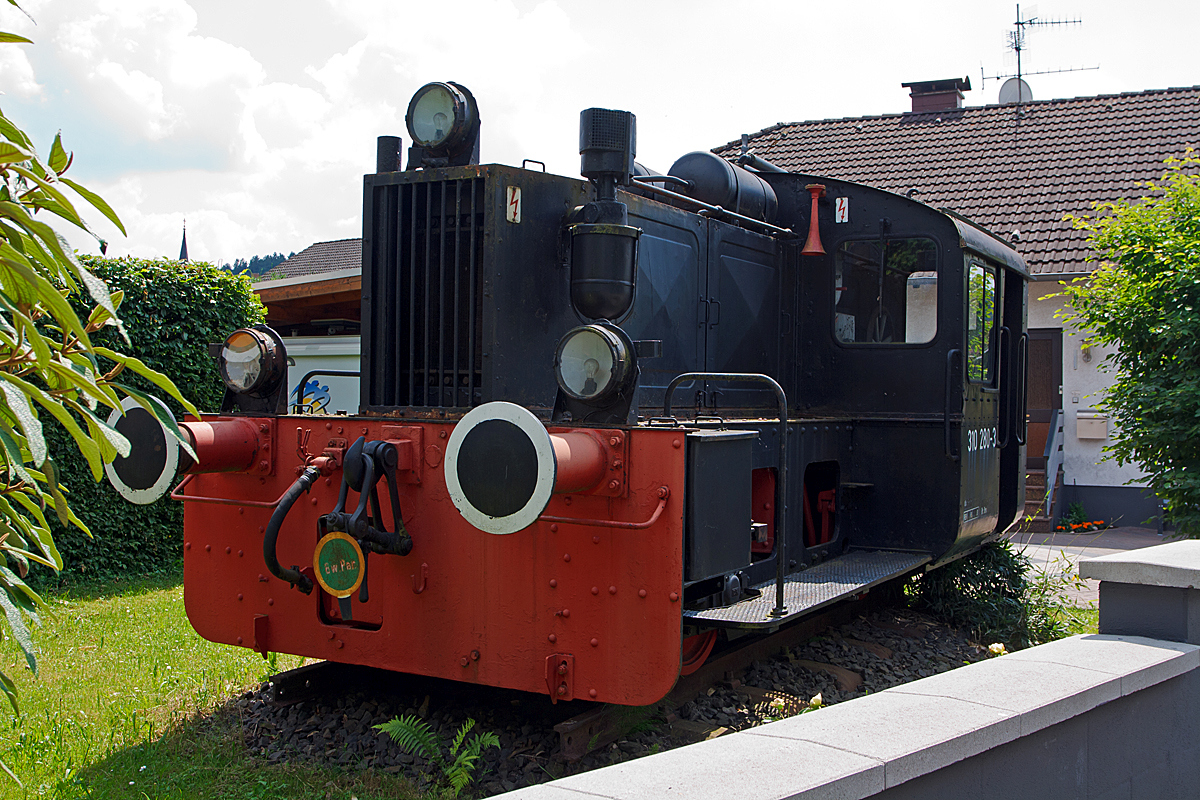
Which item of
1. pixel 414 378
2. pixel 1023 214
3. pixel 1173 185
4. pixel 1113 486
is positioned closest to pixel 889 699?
pixel 414 378

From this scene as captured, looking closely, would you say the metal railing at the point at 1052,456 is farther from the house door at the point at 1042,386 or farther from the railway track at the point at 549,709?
the railway track at the point at 549,709

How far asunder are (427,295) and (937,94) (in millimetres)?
15637

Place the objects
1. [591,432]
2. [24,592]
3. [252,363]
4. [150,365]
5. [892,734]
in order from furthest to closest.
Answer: [150,365], [252,363], [591,432], [892,734], [24,592]

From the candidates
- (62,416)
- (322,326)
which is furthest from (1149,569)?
(322,326)

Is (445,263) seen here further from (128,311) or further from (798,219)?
(128,311)

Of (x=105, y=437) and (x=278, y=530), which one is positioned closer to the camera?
(x=105, y=437)

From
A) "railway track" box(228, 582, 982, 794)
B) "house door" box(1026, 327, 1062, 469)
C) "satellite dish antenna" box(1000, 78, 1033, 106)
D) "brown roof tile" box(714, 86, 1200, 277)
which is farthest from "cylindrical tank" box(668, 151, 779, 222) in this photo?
"satellite dish antenna" box(1000, 78, 1033, 106)

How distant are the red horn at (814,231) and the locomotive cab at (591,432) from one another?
15mm

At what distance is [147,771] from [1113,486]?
40.1ft

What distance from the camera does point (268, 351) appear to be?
4840 millimetres

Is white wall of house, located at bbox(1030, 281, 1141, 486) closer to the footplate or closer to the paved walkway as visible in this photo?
the paved walkway

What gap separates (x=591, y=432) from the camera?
3.91m

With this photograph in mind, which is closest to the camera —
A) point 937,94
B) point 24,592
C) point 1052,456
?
point 24,592

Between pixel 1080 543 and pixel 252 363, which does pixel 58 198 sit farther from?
pixel 1080 543
